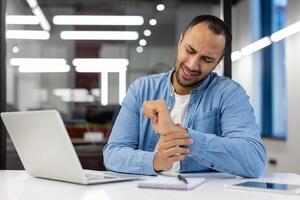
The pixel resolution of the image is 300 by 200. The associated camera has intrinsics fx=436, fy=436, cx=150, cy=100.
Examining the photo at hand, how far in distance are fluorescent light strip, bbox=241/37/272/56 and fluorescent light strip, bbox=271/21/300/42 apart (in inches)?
6.4

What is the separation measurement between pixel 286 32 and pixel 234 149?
3418 millimetres

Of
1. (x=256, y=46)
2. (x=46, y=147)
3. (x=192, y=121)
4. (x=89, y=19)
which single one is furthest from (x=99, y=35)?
(x=46, y=147)

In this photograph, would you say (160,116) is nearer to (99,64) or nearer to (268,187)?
(268,187)

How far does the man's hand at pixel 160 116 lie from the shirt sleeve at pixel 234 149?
0.27 ft

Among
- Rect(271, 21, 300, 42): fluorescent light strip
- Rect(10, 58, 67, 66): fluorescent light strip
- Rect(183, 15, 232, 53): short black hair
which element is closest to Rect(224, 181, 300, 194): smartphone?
Rect(183, 15, 232, 53): short black hair

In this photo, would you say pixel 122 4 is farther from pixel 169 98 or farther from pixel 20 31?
pixel 169 98

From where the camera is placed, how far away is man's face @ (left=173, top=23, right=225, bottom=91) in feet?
5.98

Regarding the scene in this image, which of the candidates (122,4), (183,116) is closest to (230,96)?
(183,116)

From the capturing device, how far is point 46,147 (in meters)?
1.32

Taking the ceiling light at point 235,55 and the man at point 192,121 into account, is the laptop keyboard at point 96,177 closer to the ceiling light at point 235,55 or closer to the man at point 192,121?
the man at point 192,121

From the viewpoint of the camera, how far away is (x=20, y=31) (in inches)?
146

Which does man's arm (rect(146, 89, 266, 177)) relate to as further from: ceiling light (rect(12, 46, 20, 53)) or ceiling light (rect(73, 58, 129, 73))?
ceiling light (rect(12, 46, 20, 53))

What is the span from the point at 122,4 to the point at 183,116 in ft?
7.10

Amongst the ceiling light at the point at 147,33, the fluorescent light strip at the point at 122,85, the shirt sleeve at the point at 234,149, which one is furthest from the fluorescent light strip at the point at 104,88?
the shirt sleeve at the point at 234,149
